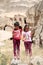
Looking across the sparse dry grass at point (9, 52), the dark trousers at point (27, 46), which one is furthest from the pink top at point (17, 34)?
the sparse dry grass at point (9, 52)

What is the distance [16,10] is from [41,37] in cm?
333

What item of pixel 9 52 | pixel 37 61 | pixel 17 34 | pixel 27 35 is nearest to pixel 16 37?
pixel 17 34

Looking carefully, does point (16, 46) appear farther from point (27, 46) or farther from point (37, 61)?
point (37, 61)

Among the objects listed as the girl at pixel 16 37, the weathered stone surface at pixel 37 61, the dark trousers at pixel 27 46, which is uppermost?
the girl at pixel 16 37

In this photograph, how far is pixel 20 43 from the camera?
4.98 meters

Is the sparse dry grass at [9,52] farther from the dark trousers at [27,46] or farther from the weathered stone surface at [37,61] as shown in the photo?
the weathered stone surface at [37,61]

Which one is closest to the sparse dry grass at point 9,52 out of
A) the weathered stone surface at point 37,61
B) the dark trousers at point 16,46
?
the dark trousers at point 16,46

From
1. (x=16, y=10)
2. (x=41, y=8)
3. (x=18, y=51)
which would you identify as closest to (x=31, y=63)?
(x=18, y=51)

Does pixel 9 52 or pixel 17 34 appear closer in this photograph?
pixel 17 34

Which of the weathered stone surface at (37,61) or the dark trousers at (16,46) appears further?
the dark trousers at (16,46)

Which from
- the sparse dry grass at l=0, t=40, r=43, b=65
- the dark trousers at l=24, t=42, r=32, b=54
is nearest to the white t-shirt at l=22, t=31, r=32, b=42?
the dark trousers at l=24, t=42, r=32, b=54

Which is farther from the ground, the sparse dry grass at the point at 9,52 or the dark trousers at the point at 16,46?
the dark trousers at the point at 16,46

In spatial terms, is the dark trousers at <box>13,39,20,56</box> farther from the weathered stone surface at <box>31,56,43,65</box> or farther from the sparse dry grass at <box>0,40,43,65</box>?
the weathered stone surface at <box>31,56,43,65</box>

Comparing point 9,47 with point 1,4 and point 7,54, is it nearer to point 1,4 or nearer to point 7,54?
point 7,54
